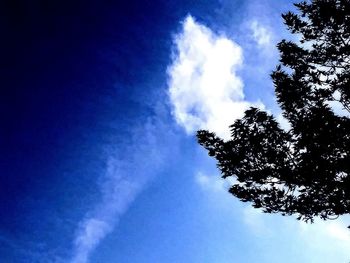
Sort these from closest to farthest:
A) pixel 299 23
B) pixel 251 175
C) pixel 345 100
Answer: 1. pixel 251 175
2. pixel 345 100
3. pixel 299 23

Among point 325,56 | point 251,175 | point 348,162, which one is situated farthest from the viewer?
point 325,56

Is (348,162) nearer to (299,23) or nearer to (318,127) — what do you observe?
(318,127)

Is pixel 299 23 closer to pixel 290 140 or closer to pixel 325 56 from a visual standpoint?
pixel 325 56

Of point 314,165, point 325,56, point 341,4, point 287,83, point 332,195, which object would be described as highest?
point 341,4

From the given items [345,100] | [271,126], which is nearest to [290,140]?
[271,126]

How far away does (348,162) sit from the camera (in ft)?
32.7

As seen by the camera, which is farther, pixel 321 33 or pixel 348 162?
pixel 321 33

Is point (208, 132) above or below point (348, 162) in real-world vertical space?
above

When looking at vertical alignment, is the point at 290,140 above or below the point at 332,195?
above

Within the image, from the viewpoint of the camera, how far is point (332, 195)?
10172 millimetres

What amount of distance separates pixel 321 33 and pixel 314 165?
262 inches

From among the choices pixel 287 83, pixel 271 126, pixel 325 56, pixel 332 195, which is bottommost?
pixel 332 195

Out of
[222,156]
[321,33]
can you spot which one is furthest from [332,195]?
[321,33]

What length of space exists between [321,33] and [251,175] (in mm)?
A: 7268
